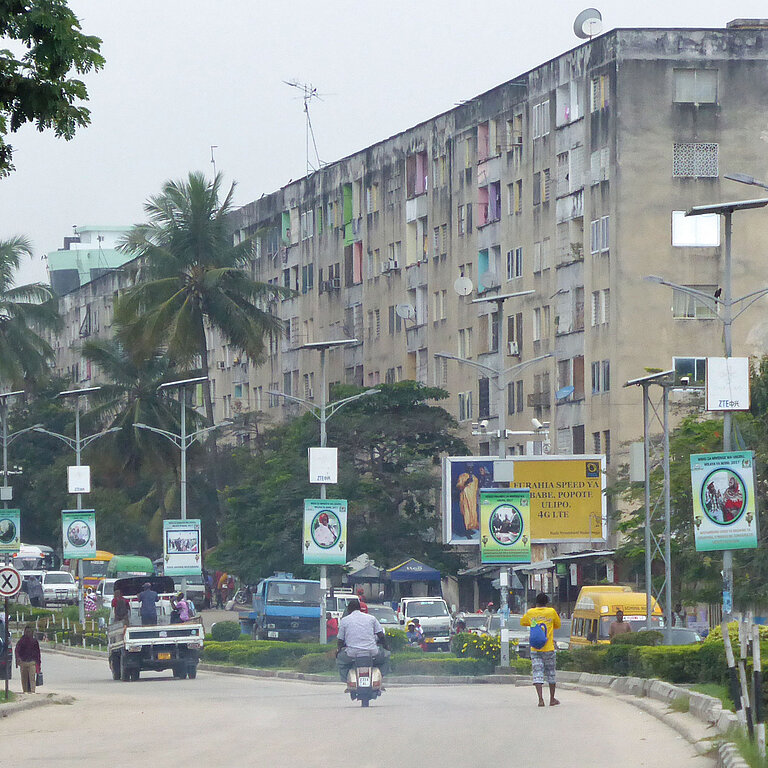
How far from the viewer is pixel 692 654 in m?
27.5

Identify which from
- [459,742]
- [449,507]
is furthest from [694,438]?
[459,742]

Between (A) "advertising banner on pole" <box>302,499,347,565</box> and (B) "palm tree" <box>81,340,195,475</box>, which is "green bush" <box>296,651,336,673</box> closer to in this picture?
(A) "advertising banner on pole" <box>302,499,347,565</box>

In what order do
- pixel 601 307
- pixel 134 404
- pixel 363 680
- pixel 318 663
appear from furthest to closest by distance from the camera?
pixel 134 404, pixel 601 307, pixel 318 663, pixel 363 680

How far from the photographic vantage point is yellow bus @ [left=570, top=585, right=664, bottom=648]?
44.2 metres

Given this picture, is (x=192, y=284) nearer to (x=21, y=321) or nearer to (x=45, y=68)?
(x=21, y=321)

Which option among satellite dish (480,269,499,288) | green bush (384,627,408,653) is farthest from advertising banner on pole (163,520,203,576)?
satellite dish (480,269,499,288)

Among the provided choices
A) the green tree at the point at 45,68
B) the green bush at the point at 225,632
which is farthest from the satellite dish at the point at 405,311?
the green tree at the point at 45,68

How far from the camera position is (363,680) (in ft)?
87.8

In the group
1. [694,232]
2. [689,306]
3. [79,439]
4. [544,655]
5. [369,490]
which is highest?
[694,232]

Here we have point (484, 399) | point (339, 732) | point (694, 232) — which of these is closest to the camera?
point (339, 732)

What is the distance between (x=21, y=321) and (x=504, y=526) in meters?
56.1

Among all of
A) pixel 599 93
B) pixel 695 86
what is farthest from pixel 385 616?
pixel 695 86

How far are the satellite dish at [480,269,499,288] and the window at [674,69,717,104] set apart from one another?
41.1 ft

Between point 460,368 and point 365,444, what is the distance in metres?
12.8
